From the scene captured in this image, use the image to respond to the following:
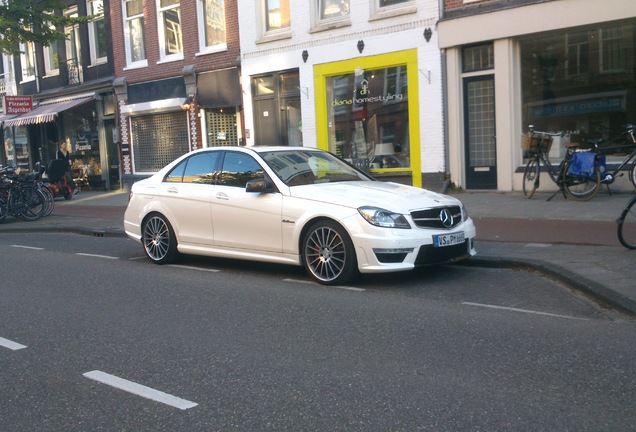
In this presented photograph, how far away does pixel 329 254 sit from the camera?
830 cm

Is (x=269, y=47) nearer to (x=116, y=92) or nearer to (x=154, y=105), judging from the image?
(x=154, y=105)

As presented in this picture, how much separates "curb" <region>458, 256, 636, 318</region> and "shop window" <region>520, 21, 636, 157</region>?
23.4ft

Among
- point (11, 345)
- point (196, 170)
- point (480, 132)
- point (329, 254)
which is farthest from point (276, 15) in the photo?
point (11, 345)

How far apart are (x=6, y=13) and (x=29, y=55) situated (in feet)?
35.0

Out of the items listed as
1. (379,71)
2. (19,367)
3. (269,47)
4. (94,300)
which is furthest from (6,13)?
(19,367)

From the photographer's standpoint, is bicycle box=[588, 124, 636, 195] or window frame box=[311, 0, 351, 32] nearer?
bicycle box=[588, 124, 636, 195]

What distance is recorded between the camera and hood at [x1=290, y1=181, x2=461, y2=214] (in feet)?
26.6

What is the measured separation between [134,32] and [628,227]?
19465mm

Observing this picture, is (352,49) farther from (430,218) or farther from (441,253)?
(441,253)

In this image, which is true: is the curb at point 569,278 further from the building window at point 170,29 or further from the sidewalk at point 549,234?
the building window at point 170,29

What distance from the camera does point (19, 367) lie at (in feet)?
18.5

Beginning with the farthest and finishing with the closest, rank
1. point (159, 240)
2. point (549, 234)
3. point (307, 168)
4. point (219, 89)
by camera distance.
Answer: point (219, 89)
point (549, 234)
point (159, 240)
point (307, 168)

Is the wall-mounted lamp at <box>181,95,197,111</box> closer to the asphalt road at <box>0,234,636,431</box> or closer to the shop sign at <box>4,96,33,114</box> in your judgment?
the shop sign at <box>4,96,33,114</box>

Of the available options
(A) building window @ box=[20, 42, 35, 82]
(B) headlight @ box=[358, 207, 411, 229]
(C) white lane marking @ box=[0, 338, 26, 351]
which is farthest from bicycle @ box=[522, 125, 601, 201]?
(A) building window @ box=[20, 42, 35, 82]
